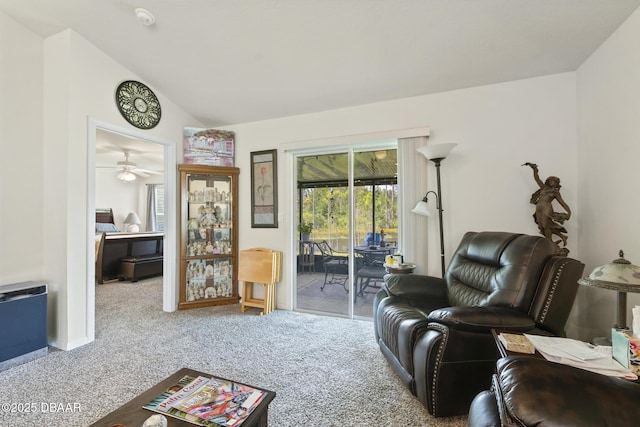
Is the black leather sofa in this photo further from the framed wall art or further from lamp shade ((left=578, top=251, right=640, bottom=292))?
the framed wall art

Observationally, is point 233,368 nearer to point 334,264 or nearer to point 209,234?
point 334,264

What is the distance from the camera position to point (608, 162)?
2.08 meters

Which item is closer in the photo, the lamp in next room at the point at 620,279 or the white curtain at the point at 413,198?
the lamp in next room at the point at 620,279

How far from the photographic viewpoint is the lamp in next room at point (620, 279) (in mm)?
1282

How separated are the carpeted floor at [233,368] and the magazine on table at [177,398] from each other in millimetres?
617

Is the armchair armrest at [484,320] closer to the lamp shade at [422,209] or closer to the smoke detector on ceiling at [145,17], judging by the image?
the lamp shade at [422,209]

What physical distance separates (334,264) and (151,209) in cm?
588

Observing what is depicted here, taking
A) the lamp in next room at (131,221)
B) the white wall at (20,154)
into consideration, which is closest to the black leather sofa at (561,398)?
the white wall at (20,154)

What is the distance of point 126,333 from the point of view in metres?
2.76

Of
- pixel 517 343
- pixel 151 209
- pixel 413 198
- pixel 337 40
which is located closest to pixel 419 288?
pixel 413 198

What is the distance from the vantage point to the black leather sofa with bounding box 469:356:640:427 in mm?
644

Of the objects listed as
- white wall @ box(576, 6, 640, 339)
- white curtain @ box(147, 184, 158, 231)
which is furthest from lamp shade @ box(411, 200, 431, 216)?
white curtain @ box(147, 184, 158, 231)

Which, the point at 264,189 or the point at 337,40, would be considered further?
the point at 264,189

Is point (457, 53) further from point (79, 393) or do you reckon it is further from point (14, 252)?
point (14, 252)
